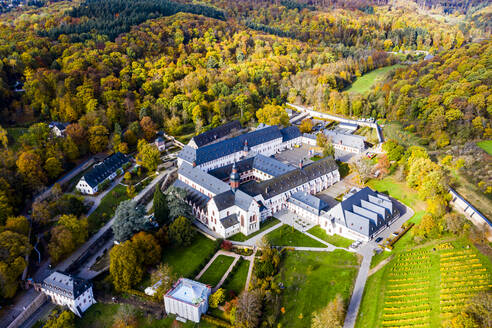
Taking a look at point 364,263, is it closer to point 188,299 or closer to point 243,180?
point 188,299

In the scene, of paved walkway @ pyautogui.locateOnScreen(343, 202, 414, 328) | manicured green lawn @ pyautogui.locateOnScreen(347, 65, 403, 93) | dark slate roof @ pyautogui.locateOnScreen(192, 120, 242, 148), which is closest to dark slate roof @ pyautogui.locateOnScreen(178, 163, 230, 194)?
dark slate roof @ pyautogui.locateOnScreen(192, 120, 242, 148)

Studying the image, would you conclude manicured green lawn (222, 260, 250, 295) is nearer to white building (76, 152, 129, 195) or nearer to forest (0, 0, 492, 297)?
forest (0, 0, 492, 297)

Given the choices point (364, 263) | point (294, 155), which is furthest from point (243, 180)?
point (364, 263)

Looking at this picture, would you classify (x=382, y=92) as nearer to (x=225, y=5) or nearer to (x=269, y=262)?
(x=269, y=262)

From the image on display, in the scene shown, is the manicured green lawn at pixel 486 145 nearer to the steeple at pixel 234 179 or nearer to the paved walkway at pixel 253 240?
the paved walkway at pixel 253 240

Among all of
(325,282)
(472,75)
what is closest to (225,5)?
(472,75)

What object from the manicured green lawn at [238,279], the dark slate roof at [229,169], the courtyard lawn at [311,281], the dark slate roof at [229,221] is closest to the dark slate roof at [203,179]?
the dark slate roof at [229,169]
